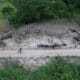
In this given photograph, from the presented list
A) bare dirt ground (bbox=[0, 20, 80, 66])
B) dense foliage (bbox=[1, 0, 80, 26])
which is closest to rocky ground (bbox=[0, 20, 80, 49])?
bare dirt ground (bbox=[0, 20, 80, 66])

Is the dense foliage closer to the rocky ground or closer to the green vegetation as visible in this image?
the rocky ground

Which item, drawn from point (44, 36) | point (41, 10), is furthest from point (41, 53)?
point (41, 10)

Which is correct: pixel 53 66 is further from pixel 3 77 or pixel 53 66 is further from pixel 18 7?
pixel 18 7

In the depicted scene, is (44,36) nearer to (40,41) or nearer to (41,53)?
(40,41)

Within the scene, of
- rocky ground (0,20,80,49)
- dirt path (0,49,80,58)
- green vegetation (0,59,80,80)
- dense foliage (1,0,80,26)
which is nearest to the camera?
green vegetation (0,59,80,80)

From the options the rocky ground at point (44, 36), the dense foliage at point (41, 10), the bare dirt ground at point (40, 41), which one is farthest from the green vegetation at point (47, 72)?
the dense foliage at point (41, 10)

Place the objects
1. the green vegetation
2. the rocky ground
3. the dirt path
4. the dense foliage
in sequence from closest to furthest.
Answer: the green vegetation, the dirt path, the rocky ground, the dense foliage

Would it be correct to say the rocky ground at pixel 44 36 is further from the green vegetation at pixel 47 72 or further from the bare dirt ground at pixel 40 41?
the green vegetation at pixel 47 72
